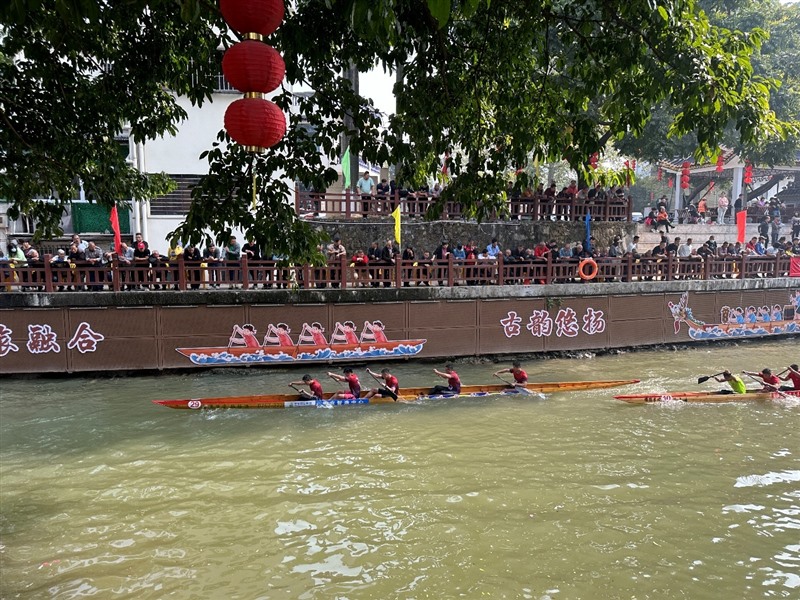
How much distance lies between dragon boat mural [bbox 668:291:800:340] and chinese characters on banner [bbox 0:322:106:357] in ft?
56.9

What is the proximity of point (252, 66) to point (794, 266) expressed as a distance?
22.5m

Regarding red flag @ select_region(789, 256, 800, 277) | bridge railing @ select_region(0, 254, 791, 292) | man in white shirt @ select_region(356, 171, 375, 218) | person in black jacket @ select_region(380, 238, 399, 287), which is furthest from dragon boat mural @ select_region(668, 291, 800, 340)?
man in white shirt @ select_region(356, 171, 375, 218)

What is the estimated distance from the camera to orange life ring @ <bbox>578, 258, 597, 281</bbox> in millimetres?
17547

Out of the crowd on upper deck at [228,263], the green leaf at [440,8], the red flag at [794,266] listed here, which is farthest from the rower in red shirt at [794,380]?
the green leaf at [440,8]

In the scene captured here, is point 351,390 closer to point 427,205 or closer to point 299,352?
point 299,352

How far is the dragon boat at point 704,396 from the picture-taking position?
13.2 meters

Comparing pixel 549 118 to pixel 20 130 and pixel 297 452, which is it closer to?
pixel 20 130

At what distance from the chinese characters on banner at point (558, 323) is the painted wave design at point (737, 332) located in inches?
152

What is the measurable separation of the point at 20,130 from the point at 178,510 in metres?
5.41

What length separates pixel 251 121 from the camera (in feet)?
13.7

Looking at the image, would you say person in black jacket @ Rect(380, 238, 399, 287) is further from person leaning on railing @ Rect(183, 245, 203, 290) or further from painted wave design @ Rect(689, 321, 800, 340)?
painted wave design @ Rect(689, 321, 800, 340)

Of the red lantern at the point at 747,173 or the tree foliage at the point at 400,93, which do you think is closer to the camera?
the tree foliage at the point at 400,93

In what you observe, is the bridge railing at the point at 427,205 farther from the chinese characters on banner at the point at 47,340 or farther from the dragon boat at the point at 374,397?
the chinese characters on banner at the point at 47,340

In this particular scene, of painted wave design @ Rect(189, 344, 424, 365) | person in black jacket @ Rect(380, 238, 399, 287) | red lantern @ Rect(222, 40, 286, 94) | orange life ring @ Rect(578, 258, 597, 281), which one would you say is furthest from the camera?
orange life ring @ Rect(578, 258, 597, 281)
